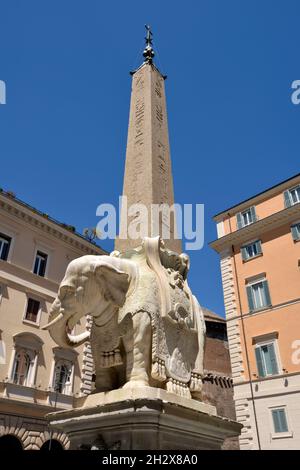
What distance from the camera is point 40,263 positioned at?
1944cm

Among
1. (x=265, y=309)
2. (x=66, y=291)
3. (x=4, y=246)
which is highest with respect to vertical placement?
(x=4, y=246)

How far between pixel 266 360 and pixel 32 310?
10.3 metres

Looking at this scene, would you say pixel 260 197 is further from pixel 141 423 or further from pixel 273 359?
pixel 141 423

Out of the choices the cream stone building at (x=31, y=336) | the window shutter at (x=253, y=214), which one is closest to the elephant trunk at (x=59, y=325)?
the cream stone building at (x=31, y=336)

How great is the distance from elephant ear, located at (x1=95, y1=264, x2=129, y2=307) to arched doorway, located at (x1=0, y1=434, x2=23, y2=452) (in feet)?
44.7

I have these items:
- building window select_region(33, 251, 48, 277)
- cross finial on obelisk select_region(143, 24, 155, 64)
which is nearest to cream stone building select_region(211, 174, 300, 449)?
building window select_region(33, 251, 48, 277)

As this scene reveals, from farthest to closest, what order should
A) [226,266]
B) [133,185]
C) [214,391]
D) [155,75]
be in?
1. [214,391]
2. [226,266]
3. [155,75]
4. [133,185]

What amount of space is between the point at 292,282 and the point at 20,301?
11712mm

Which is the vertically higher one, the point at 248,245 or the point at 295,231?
the point at 248,245

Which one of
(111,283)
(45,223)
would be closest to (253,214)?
(45,223)

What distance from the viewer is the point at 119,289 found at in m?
4.16
